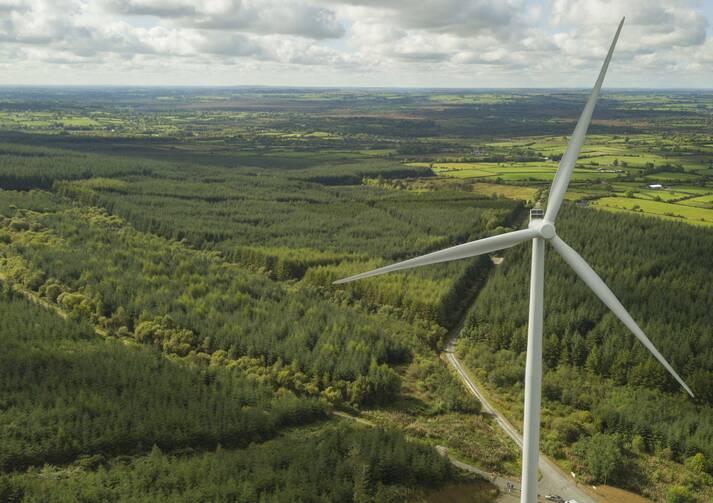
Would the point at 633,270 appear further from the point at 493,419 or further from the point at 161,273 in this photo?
the point at 161,273

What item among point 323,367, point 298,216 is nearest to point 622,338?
point 323,367

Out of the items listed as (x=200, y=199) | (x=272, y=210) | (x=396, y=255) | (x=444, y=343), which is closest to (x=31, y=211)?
(x=200, y=199)

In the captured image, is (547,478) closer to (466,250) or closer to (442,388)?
(442,388)

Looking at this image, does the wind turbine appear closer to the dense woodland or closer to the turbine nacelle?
the turbine nacelle

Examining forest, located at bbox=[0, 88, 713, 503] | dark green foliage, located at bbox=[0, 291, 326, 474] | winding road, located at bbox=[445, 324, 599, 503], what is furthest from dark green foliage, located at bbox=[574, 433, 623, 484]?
dark green foliage, located at bbox=[0, 291, 326, 474]

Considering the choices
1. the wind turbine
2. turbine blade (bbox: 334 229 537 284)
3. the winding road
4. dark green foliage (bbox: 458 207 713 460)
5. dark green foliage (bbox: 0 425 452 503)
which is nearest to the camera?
the wind turbine
